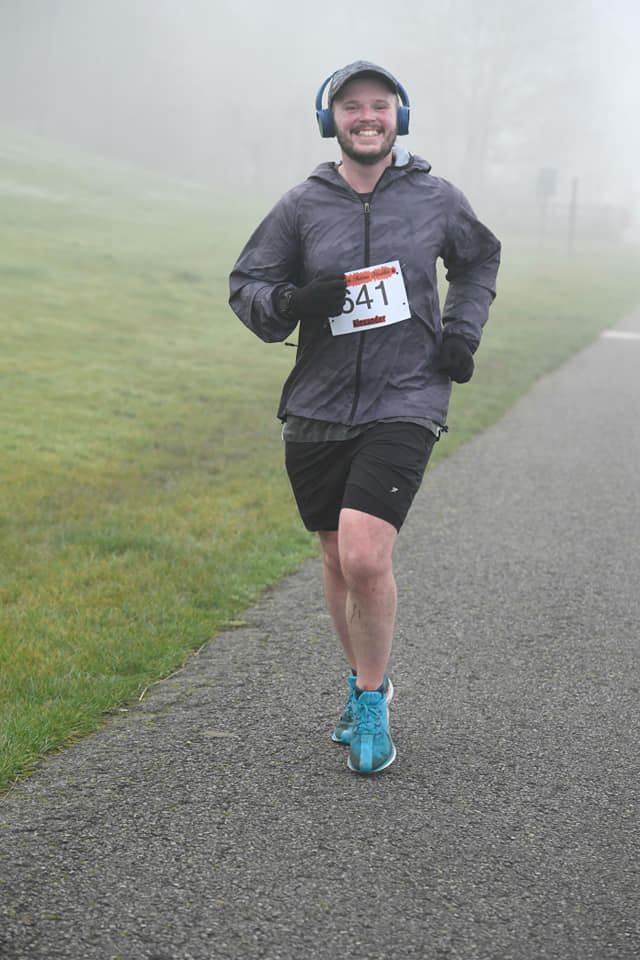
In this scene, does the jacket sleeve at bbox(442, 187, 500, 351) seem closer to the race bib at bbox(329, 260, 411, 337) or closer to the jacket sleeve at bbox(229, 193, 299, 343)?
the race bib at bbox(329, 260, 411, 337)

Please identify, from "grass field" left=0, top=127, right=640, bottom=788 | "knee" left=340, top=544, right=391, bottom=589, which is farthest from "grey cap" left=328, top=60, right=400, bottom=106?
"grass field" left=0, top=127, right=640, bottom=788

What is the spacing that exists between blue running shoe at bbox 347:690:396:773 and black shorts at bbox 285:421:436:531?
573 millimetres

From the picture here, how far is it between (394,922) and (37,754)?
150 centimetres

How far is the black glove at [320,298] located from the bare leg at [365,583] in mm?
624

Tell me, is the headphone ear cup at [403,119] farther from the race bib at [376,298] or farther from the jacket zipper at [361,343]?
the race bib at [376,298]

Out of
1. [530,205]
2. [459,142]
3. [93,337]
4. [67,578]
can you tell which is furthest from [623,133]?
[67,578]

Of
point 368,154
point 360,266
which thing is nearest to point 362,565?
point 360,266

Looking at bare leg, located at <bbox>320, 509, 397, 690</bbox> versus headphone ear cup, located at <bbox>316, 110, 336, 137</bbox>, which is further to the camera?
headphone ear cup, located at <bbox>316, 110, 336, 137</bbox>

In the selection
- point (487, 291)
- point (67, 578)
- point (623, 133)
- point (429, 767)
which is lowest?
point (623, 133)

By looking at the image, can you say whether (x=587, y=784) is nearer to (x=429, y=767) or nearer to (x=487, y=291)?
(x=429, y=767)

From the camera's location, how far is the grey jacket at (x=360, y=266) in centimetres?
362

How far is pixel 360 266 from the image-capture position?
362 cm

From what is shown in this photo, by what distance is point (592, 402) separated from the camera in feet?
42.3

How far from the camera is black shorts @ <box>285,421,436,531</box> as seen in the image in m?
3.55
